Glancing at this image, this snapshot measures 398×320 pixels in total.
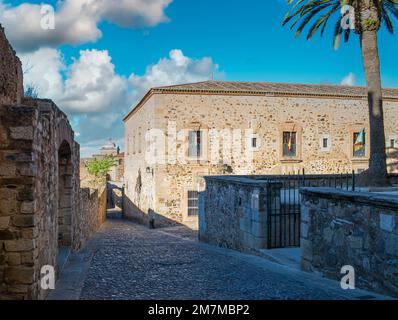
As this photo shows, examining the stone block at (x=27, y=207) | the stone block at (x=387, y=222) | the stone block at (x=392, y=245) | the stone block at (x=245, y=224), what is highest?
the stone block at (x=27, y=207)

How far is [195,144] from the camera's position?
20453mm

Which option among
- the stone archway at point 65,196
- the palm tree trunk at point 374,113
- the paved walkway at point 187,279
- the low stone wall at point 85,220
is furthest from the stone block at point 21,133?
the palm tree trunk at point 374,113

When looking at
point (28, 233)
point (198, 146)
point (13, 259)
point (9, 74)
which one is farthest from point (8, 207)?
point (198, 146)

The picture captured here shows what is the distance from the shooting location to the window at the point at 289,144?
22078 millimetres

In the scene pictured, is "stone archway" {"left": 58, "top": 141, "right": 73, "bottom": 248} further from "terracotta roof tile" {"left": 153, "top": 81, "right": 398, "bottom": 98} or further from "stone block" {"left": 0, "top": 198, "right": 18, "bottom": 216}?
"terracotta roof tile" {"left": 153, "top": 81, "right": 398, "bottom": 98}

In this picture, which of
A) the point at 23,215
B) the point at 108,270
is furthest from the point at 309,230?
the point at 23,215

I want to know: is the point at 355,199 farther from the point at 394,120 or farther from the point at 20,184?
the point at 394,120

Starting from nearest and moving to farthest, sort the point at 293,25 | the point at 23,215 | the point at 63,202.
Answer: the point at 23,215
the point at 63,202
the point at 293,25

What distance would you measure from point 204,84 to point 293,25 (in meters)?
7.53

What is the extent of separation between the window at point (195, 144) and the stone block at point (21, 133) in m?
15.8

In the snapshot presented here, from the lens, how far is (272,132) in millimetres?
21797

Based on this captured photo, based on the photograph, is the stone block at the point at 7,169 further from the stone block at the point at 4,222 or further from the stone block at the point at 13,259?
the stone block at the point at 13,259

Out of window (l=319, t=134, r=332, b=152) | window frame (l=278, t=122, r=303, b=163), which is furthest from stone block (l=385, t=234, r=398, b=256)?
window (l=319, t=134, r=332, b=152)

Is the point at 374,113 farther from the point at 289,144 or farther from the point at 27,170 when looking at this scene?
the point at 27,170
